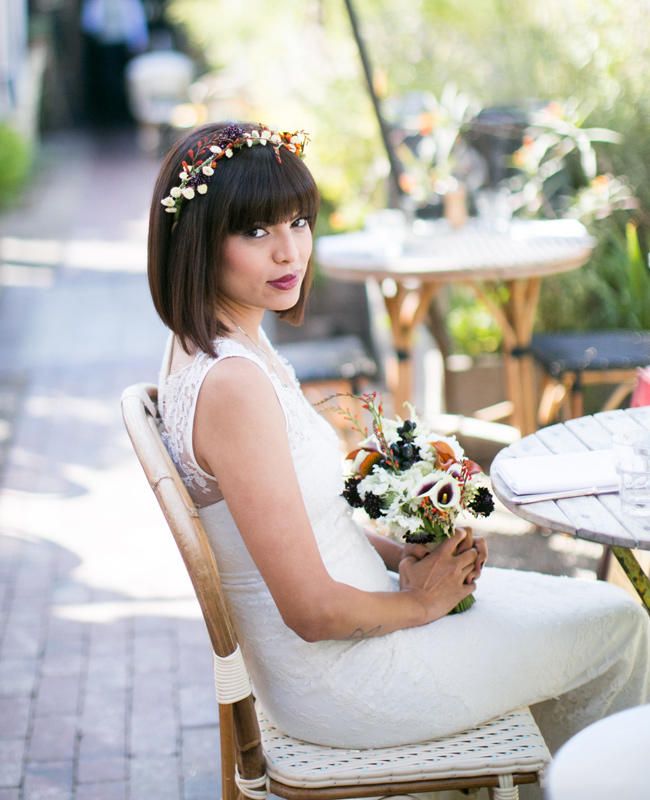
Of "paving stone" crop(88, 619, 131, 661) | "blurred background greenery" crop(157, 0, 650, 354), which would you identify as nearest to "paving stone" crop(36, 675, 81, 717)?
"paving stone" crop(88, 619, 131, 661)

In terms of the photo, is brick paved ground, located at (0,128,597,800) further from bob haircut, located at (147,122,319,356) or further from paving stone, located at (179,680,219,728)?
bob haircut, located at (147,122,319,356)

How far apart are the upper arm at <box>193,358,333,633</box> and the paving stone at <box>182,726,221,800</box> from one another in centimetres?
112

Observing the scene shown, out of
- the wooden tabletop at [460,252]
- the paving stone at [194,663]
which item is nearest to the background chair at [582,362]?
the wooden tabletop at [460,252]

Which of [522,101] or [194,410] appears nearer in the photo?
[194,410]

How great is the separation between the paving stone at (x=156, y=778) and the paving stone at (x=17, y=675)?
1.74 ft

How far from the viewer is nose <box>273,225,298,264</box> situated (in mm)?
1889

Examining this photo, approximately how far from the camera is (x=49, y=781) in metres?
2.75

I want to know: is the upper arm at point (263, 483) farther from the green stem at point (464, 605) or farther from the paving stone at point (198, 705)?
the paving stone at point (198, 705)

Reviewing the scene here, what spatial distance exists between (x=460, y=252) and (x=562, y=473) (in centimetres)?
213

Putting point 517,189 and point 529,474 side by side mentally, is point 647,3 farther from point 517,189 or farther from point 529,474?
point 529,474

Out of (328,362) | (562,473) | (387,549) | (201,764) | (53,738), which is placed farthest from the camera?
(328,362)

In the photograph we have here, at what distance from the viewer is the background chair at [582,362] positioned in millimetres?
4168

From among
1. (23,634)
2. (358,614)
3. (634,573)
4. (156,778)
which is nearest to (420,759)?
(358,614)

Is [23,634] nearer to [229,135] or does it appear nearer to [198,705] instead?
[198,705]
